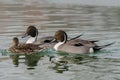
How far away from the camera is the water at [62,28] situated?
13312mm

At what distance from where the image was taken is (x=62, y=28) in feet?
70.4

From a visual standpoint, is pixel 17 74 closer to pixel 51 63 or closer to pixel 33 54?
pixel 51 63

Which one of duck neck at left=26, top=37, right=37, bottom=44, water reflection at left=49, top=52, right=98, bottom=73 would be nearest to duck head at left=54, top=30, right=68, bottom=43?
water reflection at left=49, top=52, right=98, bottom=73

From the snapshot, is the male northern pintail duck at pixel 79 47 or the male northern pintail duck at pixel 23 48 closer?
the male northern pintail duck at pixel 23 48

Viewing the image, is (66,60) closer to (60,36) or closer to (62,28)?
(60,36)

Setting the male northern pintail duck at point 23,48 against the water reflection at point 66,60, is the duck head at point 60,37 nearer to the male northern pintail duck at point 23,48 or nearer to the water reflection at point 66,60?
the water reflection at point 66,60

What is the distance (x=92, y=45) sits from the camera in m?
16.7

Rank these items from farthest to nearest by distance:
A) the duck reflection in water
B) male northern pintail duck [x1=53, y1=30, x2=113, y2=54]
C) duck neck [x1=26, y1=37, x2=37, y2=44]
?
duck neck [x1=26, y1=37, x2=37, y2=44] → male northern pintail duck [x1=53, y1=30, x2=113, y2=54] → the duck reflection in water

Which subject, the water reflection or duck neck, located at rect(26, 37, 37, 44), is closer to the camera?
the water reflection

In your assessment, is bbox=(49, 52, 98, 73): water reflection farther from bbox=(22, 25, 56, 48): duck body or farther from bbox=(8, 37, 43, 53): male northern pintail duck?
bbox=(22, 25, 56, 48): duck body

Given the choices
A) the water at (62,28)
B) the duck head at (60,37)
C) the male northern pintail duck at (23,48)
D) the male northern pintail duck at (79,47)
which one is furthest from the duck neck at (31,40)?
the male northern pintail duck at (23,48)

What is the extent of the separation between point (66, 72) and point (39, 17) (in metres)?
12.1

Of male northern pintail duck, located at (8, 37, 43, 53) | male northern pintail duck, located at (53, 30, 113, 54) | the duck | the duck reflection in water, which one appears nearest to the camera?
the duck reflection in water

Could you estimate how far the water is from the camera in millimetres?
13312
